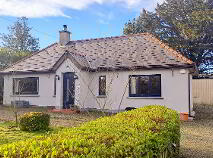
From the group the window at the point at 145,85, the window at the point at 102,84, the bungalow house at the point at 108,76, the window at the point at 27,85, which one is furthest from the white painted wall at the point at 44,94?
the window at the point at 145,85

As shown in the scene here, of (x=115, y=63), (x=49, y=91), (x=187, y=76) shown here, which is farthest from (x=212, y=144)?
(x=49, y=91)

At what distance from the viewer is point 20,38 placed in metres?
55.6

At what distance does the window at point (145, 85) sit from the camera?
60.0ft

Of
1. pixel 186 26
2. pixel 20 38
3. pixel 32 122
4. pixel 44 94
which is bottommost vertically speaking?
pixel 32 122

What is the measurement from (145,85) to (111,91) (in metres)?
2.62

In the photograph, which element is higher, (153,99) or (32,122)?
(153,99)

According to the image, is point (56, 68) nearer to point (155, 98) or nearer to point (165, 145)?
point (155, 98)

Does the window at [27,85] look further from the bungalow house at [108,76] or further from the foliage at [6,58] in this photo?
the foliage at [6,58]

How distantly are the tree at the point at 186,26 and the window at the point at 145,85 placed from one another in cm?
1895

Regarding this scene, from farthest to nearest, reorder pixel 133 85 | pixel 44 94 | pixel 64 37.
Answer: pixel 64 37 < pixel 44 94 < pixel 133 85

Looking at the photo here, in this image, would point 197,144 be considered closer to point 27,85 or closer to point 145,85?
point 145,85

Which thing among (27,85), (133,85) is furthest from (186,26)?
(27,85)

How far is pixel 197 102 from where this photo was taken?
29.0 m

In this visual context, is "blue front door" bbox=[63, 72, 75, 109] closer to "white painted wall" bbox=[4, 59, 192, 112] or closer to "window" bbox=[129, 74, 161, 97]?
"white painted wall" bbox=[4, 59, 192, 112]
